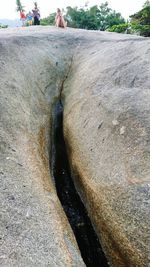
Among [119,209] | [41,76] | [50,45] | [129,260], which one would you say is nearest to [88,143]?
[119,209]

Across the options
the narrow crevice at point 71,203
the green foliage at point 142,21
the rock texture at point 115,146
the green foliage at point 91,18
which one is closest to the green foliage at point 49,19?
the green foliage at point 91,18

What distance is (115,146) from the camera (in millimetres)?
5848

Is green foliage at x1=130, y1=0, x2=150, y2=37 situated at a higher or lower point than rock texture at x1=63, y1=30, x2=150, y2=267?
higher

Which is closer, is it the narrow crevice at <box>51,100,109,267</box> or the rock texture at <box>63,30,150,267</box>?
the rock texture at <box>63,30,150,267</box>

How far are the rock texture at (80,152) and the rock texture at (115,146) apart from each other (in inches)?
0.7

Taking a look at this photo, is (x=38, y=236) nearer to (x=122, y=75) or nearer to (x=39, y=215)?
(x=39, y=215)

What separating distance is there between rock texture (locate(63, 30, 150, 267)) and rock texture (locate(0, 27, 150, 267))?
17 millimetres

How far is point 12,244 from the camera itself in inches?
168

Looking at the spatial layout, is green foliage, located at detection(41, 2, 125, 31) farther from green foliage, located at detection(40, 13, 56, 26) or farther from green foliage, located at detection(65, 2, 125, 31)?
green foliage, located at detection(40, 13, 56, 26)

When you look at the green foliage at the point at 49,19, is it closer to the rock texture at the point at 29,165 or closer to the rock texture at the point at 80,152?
the rock texture at the point at 29,165

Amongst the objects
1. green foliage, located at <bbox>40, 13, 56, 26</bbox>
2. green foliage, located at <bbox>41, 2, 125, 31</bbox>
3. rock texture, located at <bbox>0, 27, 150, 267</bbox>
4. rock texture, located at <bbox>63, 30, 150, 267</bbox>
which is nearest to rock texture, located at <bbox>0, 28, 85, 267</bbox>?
rock texture, located at <bbox>0, 27, 150, 267</bbox>

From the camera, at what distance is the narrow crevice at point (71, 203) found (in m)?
5.61

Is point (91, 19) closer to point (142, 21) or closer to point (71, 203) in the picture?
point (142, 21)

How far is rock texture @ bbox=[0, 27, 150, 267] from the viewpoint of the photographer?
15.1ft
